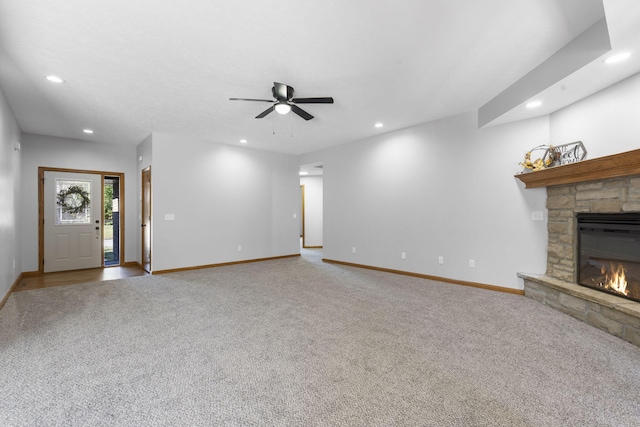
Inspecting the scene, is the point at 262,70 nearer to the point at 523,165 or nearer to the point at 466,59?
the point at 466,59

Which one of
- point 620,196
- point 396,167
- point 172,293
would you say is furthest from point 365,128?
point 172,293

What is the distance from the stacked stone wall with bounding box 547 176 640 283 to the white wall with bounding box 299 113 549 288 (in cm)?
16

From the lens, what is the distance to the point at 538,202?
12.6ft

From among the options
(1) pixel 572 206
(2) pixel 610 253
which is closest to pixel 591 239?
(2) pixel 610 253

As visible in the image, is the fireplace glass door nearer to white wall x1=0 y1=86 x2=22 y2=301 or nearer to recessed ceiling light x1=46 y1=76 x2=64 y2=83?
recessed ceiling light x1=46 y1=76 x2=64 y2=83

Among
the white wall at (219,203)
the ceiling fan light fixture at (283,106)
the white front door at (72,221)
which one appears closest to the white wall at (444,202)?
the white wall at (219,203)

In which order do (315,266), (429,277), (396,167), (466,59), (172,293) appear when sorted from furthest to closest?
(315,266)
(396,167)
(429,277)
(172,293)
(466,59)

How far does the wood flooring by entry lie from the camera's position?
15.2ft

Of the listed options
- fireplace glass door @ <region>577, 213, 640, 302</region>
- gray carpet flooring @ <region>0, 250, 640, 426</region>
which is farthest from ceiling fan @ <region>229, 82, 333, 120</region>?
fireplace glass door @ <region>577, 213, 640, 302</region>

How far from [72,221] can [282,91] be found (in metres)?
5.60

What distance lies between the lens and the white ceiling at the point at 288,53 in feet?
7.02

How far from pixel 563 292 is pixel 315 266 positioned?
13.3ft

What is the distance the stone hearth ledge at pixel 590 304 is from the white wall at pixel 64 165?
7.52 m

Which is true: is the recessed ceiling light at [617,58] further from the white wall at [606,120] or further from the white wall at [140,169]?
the white wall at [140,169]
